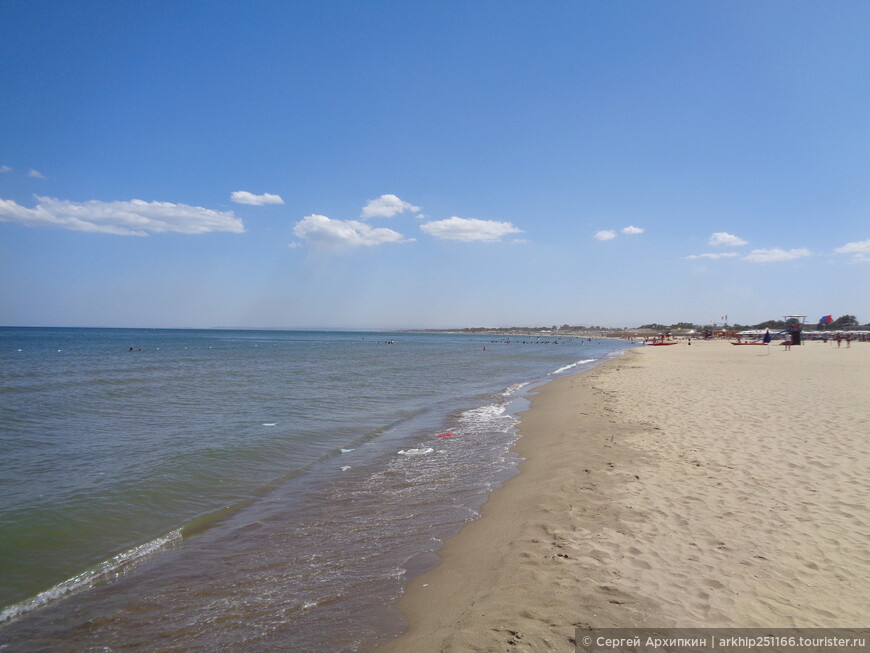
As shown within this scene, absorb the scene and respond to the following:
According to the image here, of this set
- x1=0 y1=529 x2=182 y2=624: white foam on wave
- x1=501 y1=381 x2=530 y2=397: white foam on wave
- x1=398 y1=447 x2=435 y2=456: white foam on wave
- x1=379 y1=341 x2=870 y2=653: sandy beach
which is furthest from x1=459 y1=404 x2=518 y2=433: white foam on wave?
x1=0 y1=529 x2=182 y2=624: white foam on wave

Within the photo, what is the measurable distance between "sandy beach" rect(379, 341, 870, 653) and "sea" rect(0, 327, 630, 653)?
784 millimetres

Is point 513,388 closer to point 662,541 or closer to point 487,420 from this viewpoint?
point 487,420

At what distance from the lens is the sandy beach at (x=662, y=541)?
3818mm

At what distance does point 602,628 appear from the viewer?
12.0ft

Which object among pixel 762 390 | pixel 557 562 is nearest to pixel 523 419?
pixel 762 390

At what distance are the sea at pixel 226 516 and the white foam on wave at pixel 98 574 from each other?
2cm

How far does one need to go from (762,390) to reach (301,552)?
17.1 meters

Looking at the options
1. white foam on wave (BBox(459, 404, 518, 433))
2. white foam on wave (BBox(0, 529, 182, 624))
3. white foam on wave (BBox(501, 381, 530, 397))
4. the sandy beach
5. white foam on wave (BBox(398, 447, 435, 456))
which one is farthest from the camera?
white foam on wave (BBox(501, 381, 530, 397))

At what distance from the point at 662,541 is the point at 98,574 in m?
6.62

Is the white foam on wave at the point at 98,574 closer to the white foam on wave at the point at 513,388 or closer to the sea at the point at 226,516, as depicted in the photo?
the sea at the point at 226,516

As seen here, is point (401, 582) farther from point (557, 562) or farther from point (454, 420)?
point (454, 420)

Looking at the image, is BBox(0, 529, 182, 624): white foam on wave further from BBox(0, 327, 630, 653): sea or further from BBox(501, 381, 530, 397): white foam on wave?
BBox(501, 381, 530, 397): white foam on wave

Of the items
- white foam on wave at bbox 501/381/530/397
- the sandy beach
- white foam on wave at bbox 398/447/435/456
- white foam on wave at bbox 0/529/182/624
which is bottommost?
white foam on wave at bbox 501/381/530/397

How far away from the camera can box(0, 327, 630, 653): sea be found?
4.42 metres
